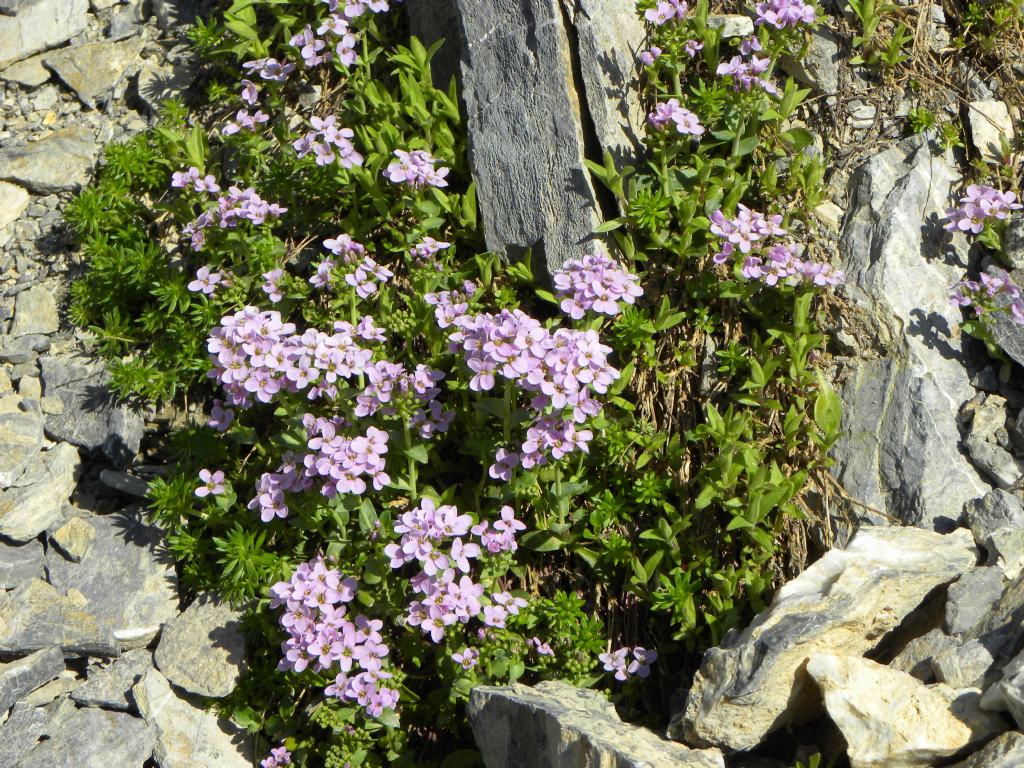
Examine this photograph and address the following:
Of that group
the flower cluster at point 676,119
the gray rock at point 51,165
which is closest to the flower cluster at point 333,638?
the flower cluster at point 676,119

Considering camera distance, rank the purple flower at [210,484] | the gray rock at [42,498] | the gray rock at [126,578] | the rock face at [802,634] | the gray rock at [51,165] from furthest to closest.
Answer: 1. the gray rock at [51,165]
2. the gray rock at [42,498]
3. the gray rock at [126,578]
4. the purple flower at [210,484]
5. the rock face at [802,634]

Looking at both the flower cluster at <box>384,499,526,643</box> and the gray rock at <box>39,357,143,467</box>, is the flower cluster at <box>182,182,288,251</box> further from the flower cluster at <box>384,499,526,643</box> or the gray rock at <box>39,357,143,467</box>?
the flower cluster at <box>384,499,526,643</box>

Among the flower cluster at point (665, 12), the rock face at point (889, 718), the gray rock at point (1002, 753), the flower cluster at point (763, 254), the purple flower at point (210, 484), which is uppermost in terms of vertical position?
the flower cluster at point (665, 12)

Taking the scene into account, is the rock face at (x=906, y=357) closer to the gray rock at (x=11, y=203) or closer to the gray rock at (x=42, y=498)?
the gray rock at (x=42, y=498)

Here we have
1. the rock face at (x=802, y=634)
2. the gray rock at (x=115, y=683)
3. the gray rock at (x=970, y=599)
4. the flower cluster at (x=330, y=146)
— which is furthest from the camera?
the flower cluster at (x=330, y=146)

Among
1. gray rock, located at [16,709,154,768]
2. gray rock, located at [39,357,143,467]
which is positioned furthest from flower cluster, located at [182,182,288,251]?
gray rock, located at [16,709,154,768]

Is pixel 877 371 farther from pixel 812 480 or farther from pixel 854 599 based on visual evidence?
pixel 854 599

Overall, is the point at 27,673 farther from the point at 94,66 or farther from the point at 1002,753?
the point at 1002,753

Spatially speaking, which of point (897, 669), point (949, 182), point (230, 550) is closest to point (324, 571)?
point (230, 550)

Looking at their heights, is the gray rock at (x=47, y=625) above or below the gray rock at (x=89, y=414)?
below
